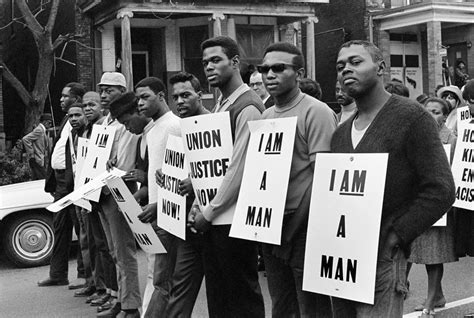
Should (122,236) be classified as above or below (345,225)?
below

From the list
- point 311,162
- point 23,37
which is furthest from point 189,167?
point 23,37

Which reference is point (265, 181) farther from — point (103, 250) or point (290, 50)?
point (103, 250)

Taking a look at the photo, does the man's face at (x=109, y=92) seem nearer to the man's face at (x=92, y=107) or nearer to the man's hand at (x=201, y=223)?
the man's face at (x=92, y=107)

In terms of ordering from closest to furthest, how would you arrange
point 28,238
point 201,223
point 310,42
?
point 201,223
point 28,238
point 310,42

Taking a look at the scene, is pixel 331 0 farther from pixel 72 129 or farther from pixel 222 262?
pixel 222 262

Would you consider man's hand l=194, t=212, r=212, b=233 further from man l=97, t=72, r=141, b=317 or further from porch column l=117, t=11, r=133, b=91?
porch column l=117, t=11, r=133, b=91

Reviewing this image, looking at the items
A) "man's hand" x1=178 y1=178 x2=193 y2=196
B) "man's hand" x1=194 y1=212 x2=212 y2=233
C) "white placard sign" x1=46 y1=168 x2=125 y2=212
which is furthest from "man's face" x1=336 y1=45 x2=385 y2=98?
"white placard sign" x1=46 y1=168 x2=125 y2=212

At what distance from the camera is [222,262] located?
4910 mm

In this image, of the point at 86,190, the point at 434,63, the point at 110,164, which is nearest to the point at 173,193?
the point at 86,190

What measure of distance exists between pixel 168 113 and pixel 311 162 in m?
1.98

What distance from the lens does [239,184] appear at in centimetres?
469

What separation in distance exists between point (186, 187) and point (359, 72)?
6.33ft

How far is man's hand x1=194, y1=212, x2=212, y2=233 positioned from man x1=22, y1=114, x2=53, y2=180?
10374 mm

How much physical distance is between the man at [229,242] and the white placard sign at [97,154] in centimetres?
184
